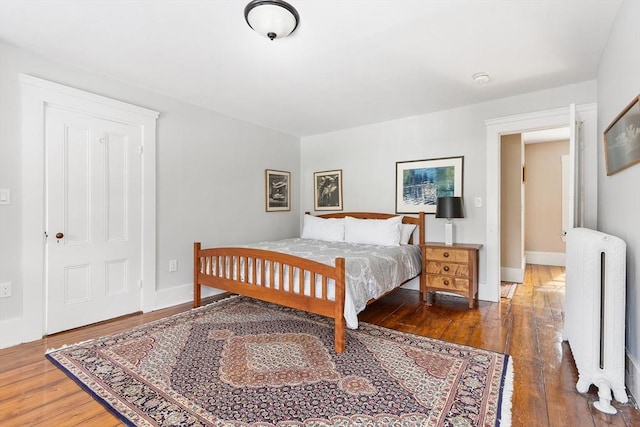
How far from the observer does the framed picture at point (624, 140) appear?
67.8 inches

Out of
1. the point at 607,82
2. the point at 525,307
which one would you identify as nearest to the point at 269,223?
the point at 525,307

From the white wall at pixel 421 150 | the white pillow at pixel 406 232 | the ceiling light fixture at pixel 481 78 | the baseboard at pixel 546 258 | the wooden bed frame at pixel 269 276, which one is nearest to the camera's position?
the wooden bed frame at pixel 269 276

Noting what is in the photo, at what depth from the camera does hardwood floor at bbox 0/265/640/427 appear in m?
1.63

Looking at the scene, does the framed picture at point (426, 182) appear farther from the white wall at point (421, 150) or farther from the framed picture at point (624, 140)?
the framed picture at point (624, 140)

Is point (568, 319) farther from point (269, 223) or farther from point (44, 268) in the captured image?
point (44, 268)

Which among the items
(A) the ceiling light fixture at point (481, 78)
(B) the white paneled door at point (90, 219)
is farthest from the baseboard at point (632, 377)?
(B) the white paneled door at point (90, 219)

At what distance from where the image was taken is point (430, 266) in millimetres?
3723

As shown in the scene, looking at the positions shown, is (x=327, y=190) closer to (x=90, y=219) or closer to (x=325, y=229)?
(x=325, y=229)

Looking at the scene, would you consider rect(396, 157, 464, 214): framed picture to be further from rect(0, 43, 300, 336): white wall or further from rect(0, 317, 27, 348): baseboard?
rect(0, 317, 27, 348): baseboard

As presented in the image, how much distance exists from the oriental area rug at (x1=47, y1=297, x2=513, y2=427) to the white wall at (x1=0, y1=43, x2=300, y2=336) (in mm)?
869

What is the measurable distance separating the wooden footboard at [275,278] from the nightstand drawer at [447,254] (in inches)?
64.9

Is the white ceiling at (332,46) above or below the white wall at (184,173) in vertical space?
above

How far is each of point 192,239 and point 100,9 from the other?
7.83 feet

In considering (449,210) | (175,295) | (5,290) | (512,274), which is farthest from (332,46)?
(512,274)
